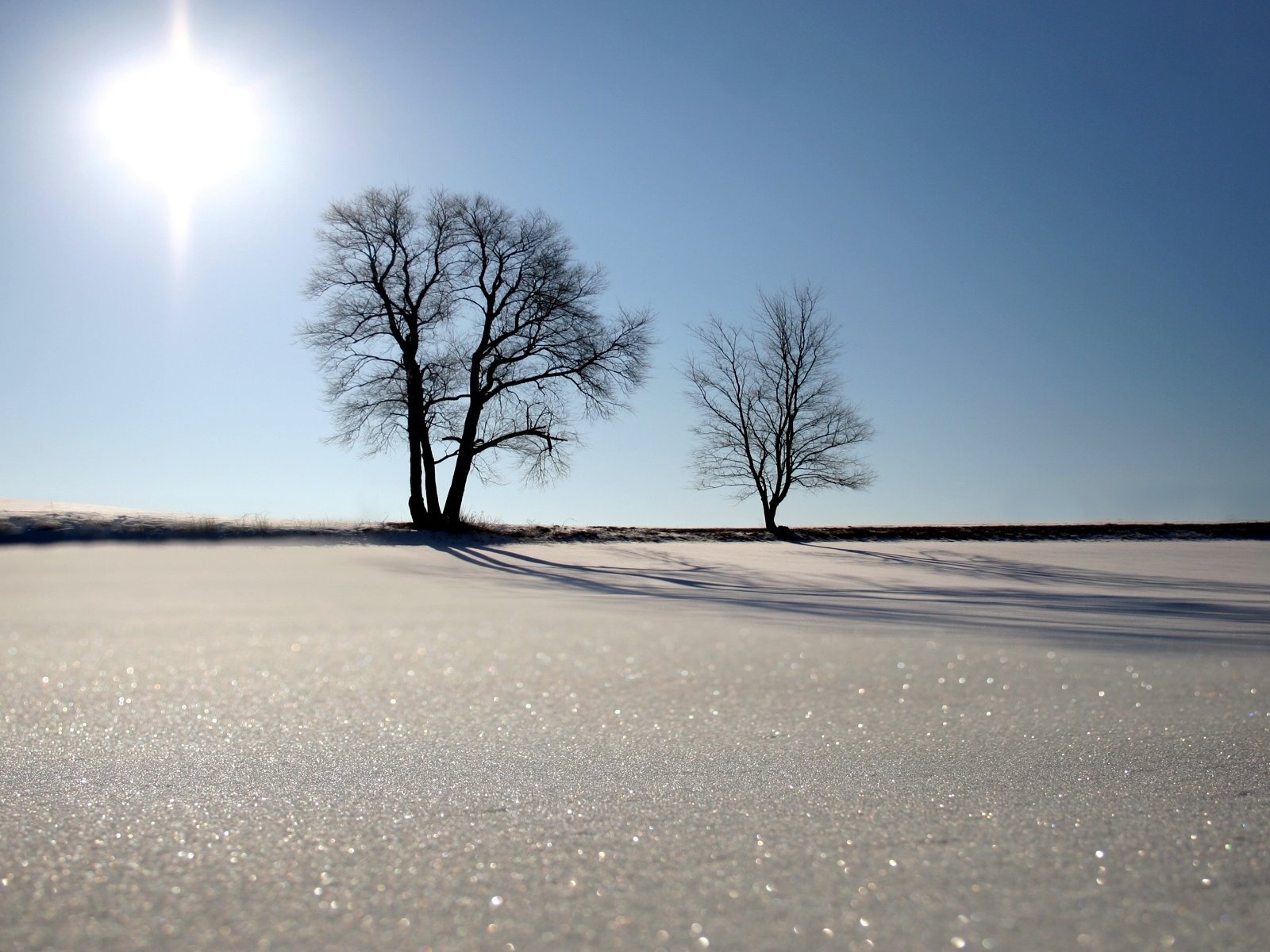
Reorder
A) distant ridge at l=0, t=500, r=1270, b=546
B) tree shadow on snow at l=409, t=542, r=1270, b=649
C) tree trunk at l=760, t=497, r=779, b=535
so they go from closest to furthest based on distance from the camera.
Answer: tree shadow on snow at l=409, t=542, r=1270, b=649 < distant ridge at l=0, t=500, r=1270, b=546 < tree trunk at l=760, t=497, r=779, b=535

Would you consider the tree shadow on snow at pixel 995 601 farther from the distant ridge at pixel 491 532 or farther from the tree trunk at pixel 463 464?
the tree trunk at pixel 463 464

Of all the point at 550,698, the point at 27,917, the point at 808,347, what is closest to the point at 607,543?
the point at 808,347

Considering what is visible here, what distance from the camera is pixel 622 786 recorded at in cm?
105

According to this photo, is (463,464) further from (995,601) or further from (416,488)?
(995,601)

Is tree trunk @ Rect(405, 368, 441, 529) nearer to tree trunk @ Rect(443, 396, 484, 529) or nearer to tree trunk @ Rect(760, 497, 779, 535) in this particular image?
tree trunk @ Rect(443, 396, 484, 529)

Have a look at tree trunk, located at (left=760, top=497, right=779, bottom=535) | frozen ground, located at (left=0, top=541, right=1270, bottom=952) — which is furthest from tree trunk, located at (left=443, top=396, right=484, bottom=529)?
frozen ground, located at (left=0, top=541, right=1270, bottom=952)

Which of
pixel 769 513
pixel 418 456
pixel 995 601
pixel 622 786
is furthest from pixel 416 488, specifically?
pixel 622 786

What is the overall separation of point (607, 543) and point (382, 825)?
12.3 meters

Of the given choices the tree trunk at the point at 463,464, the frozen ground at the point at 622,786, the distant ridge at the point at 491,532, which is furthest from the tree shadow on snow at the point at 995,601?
the tree trunk at the point at 463,464

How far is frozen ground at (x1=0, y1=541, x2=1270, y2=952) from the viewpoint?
2.29ft

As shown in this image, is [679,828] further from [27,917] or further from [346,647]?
[346,647]

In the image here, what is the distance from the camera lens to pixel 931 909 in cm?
70

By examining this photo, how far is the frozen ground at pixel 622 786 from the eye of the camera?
70 centimetres

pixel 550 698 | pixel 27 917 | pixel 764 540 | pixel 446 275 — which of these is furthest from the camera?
pixel 446 275
